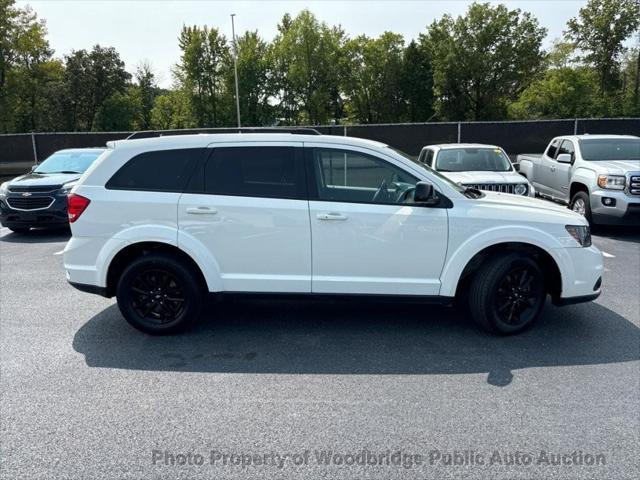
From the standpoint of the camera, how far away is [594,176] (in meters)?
9.29

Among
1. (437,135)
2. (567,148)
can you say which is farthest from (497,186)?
(437,135)

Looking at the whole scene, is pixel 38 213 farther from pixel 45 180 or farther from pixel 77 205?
pixel 77 205

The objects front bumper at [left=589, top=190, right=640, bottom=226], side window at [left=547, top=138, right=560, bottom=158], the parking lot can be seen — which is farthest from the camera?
side window at [left=547, top=138, right=560, bottom=158]

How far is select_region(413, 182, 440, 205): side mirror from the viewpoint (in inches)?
173

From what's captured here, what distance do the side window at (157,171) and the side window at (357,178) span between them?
1.17 meters

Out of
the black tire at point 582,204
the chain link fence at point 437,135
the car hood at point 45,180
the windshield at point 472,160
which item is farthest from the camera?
the chain link fence at point 437,135

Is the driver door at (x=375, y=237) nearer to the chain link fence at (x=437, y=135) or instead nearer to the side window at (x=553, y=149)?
the side window at (x=553, y=149)

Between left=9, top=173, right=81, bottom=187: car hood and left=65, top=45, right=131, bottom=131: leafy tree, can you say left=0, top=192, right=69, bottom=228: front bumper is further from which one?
left=65, top=45, right=131, bottom=131: leafy tree

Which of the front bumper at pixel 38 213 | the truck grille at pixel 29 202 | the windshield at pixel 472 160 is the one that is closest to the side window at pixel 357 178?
the windshield at pixel 472 160

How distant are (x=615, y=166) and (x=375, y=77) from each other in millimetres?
49557

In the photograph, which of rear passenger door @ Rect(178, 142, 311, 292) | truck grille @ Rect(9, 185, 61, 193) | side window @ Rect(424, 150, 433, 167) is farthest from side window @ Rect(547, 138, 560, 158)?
truck grille @ Rect(9, 185, 61, 193)

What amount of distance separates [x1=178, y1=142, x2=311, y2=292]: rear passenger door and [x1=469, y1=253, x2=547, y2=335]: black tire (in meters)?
1.57

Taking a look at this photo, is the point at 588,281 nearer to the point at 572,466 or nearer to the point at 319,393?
the point at 572,466

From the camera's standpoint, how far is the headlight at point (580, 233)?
4.68 m
